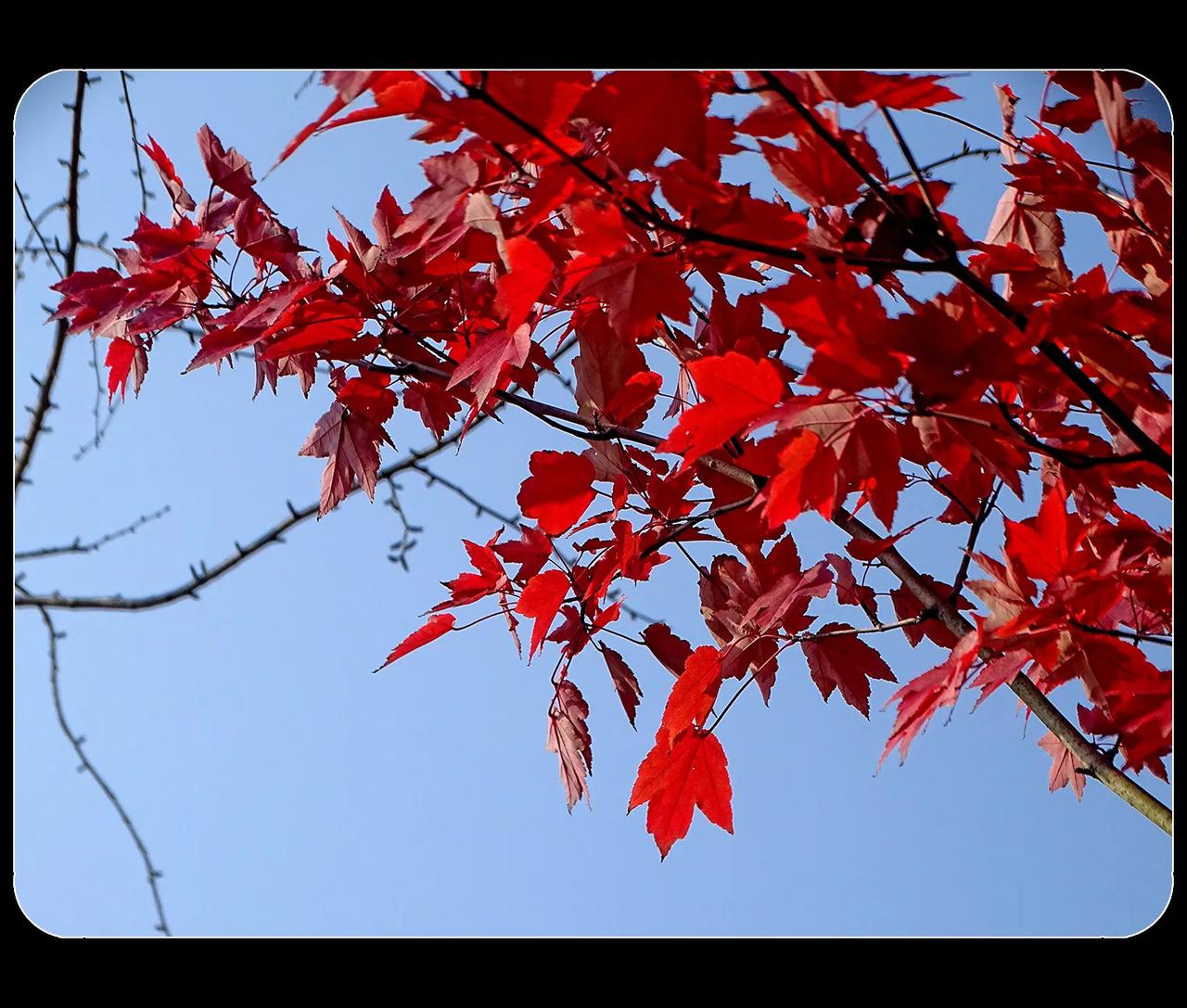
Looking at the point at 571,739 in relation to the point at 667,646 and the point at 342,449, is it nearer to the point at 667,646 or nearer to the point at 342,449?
the point at 667,646

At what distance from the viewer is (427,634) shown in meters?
0.73

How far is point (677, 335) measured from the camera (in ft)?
2.43

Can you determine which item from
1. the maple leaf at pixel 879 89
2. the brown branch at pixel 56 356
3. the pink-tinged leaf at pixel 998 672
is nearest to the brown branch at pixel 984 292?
the maple leaf at pixel 879 89

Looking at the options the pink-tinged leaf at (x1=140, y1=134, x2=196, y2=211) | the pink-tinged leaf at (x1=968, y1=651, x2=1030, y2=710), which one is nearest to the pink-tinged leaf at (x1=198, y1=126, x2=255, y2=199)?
the pink-tinged leaf at (x1=140, y1=134, x2=196, y2=211)

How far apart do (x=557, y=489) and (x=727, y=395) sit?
220 mm

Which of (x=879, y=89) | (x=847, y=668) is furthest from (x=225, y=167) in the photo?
(x=847, y=668)

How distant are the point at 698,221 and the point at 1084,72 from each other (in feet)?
1.07

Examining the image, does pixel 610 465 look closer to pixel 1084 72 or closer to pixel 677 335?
pixel 677 335

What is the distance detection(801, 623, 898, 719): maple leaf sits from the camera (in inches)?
27.2

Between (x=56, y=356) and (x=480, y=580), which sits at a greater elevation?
(x=56, y=356)

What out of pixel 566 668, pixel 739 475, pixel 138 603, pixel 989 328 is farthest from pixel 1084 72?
pixel 138 603

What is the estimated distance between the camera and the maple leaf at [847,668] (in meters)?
0.69

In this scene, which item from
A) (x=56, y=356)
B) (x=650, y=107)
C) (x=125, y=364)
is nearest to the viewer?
(x=650, y=107)

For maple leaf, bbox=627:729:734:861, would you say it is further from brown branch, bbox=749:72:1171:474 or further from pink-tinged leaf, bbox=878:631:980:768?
brown branch, bbox=749:72:1171:474
